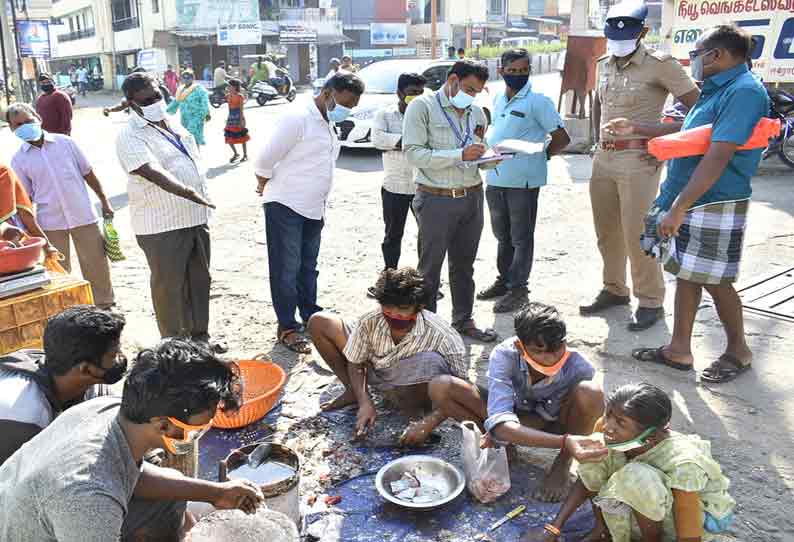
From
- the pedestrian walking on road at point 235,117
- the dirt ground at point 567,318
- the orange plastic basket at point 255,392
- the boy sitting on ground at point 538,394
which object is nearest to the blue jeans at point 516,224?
the dirt ground at point 567,318

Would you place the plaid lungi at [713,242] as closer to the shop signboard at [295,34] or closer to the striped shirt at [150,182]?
the striped shirt at [150,182]

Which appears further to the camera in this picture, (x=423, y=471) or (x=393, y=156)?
(x=393, y=156)

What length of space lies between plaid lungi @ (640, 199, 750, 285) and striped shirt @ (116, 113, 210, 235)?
2.76 meters

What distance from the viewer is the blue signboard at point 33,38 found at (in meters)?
20.4

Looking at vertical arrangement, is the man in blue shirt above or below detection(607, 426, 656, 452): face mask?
above

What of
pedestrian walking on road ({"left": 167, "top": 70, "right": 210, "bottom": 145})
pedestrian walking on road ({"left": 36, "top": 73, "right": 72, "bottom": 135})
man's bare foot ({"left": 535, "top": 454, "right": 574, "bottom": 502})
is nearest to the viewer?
man's bare foot ({"left": 535, "top": 454, "right": 574, "bottom": 502})

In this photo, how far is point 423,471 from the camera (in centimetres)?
279

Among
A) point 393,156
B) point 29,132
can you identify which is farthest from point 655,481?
point 29,132

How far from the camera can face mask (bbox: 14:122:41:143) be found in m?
4.12

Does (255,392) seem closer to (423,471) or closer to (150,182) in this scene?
(423,471)

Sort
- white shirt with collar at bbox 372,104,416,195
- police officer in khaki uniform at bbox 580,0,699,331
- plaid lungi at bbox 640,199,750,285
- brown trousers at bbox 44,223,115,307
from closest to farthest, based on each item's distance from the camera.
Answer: plaid lungi at bbox 640,199,750,285, police officer in khaki uniform at bbox 580,0,699,331, brown trousers at bbox 44,223,115,307, white shirt with collar at bbox 372,104,416,195

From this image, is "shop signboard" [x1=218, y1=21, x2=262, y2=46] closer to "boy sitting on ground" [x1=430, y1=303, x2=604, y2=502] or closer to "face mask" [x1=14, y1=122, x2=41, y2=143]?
"face mask" [x1=14, y1=122, x2=41, y2=143]

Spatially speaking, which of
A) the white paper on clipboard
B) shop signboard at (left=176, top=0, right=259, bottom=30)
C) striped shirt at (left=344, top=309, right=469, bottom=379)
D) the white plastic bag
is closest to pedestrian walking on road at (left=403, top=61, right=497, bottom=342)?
the white paper on clipboard

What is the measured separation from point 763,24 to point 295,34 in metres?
27.8
